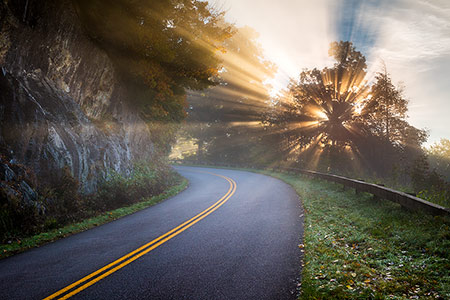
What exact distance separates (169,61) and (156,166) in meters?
8.62

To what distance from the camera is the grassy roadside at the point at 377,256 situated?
3.97m

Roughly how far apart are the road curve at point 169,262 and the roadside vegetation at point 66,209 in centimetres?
78

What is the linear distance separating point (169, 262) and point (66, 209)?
19.4ft

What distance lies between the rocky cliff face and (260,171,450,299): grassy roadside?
9.23 meters

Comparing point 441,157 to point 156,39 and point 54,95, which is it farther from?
point 54,95

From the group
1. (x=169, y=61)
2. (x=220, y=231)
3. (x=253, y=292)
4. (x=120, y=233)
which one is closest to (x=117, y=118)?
(x=169, y=61)

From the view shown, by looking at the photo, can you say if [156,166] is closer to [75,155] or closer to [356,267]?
[75,155]

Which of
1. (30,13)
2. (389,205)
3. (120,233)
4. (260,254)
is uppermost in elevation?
(30,13)

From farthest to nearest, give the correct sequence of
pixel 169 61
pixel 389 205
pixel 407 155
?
pixel 407 155 < pixel 169 61 < pixel 389 205

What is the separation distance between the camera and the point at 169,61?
13266 mm

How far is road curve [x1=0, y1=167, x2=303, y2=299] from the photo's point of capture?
4262mm

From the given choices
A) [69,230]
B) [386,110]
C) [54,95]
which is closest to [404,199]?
[69,230]

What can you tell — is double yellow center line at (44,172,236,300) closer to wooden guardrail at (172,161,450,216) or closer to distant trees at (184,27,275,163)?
wooden guardrail at (172,161,450,216)

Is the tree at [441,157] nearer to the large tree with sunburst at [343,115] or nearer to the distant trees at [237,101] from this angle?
the large tree with sunburst at [343,115]
